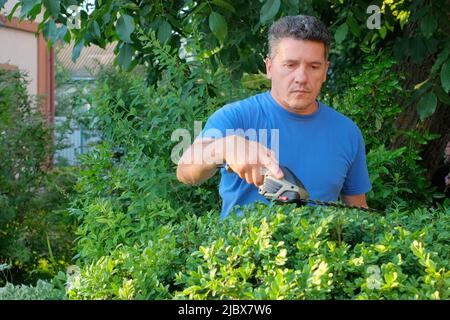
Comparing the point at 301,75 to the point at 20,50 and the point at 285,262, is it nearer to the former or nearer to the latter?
the point at 285,262

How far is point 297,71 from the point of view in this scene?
3121 millimetres

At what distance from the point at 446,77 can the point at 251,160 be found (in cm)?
207

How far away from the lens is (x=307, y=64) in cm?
313

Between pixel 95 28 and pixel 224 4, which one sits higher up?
pixel 224 4

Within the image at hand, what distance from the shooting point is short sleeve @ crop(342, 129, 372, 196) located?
11.1 ft

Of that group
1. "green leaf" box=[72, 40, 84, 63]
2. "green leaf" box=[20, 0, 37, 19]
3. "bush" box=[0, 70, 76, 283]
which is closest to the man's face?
"green leaf" box=[20, 0, 37, 19]

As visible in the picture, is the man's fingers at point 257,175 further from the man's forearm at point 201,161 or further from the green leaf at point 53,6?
the green leaf at point 53,6

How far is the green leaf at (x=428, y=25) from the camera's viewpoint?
434cm

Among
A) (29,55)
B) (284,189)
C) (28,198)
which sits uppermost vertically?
(29,55)

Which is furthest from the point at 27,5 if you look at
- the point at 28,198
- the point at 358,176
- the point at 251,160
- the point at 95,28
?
the point at 28,198

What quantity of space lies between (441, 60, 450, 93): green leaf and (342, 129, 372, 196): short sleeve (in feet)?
3.22

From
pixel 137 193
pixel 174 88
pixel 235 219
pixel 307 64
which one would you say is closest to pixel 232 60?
pixel 174 88

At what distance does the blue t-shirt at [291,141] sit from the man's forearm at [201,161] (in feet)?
0.47
